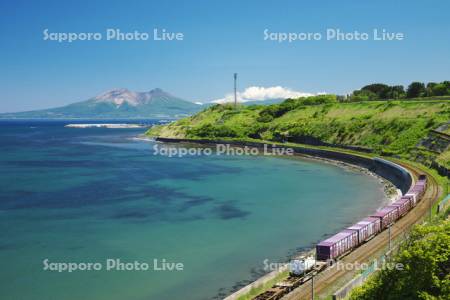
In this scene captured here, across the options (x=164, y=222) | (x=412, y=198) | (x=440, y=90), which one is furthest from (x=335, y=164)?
(x=440, y=90)

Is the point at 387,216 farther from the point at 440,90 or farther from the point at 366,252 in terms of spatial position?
the point at 440,90

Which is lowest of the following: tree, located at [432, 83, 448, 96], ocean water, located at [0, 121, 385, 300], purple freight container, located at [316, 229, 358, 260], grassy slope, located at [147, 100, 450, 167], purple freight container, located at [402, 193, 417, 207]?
ocean water, located at [0, 121, 385, 300]

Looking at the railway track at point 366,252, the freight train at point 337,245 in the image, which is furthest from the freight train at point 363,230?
the railway track at point 366,252

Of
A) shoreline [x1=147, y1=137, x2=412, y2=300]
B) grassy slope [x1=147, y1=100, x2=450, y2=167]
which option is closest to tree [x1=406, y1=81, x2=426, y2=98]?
grassy slope [x1=147, y1=100, x2=450, y2=167]

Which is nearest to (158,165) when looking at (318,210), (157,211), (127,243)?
(157,211)

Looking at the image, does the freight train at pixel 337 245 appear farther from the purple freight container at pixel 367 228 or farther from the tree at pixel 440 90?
the tree at pixel 440 90

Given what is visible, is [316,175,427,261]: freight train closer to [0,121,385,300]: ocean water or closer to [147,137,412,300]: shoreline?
[147,137,412,300]: shoreline

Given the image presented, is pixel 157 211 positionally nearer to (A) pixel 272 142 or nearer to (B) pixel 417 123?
(B) pixel 417 123
